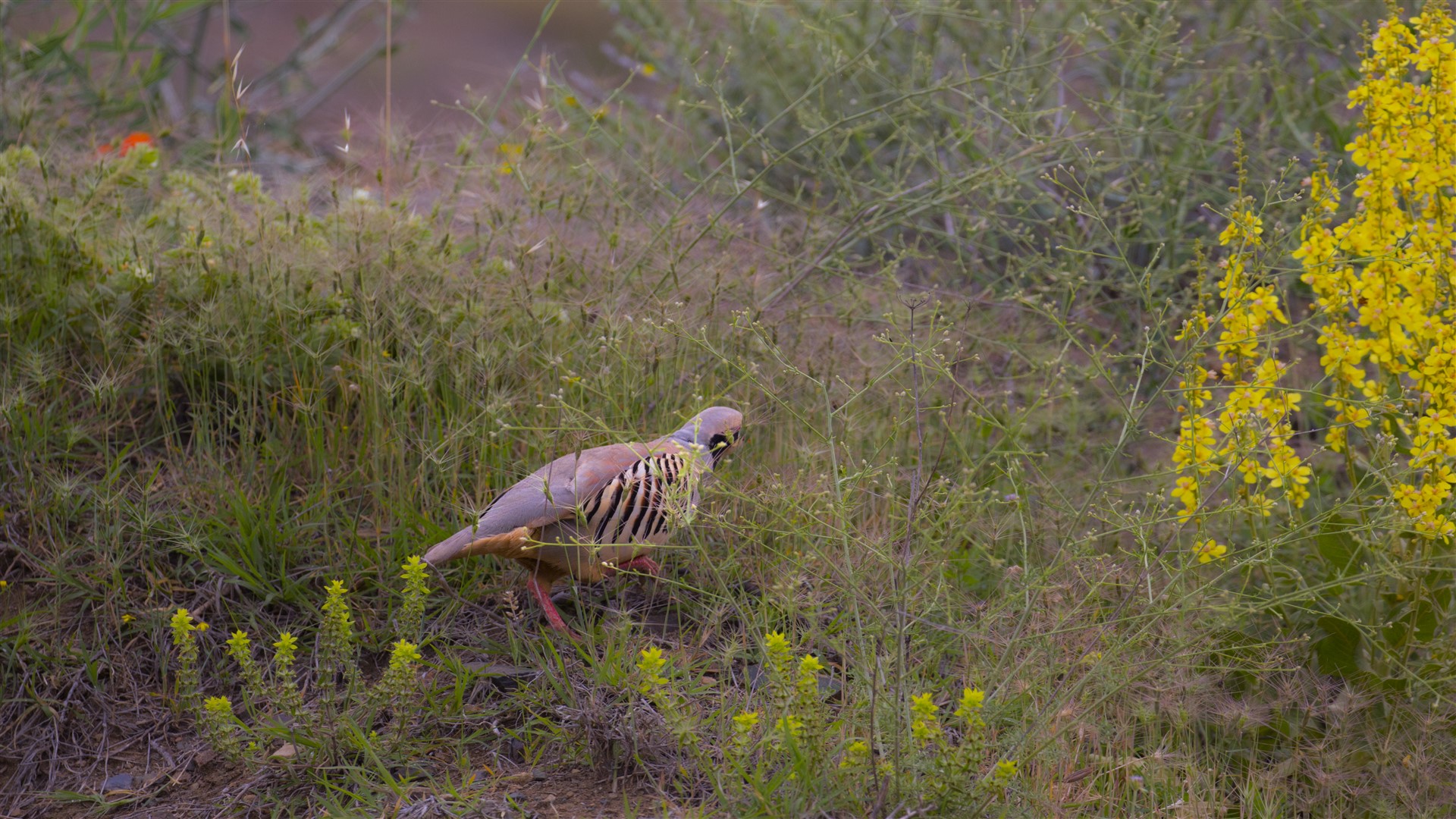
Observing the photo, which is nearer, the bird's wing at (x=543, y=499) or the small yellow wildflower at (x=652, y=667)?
the small yellow wildflower at (x=652, y=667)

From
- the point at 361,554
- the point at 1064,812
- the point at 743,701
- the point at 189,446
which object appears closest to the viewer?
the point at 1064,812

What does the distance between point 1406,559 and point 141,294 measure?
3433mm

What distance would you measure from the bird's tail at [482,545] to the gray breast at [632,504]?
0.14 metres

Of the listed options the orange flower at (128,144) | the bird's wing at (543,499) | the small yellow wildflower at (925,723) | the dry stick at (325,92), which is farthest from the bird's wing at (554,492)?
the dry stick at (325,92)

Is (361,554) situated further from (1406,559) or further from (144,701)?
(1406,559)

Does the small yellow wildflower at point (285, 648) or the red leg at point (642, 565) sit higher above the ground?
the small yellow wildflower at point (285, 648)

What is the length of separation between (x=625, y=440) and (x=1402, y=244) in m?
1.97

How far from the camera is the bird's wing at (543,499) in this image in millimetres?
2795

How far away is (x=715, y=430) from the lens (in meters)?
3.07

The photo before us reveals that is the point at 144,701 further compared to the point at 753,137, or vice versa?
the point at 753,137

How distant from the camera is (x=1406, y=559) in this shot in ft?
10.2

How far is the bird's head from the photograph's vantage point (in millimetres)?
3070

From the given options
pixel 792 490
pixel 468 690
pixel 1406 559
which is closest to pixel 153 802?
pixel 468 690

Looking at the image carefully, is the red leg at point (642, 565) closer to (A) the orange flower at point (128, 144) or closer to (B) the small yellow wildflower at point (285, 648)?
(B) the small yellow wildflower at point (285, 648)
